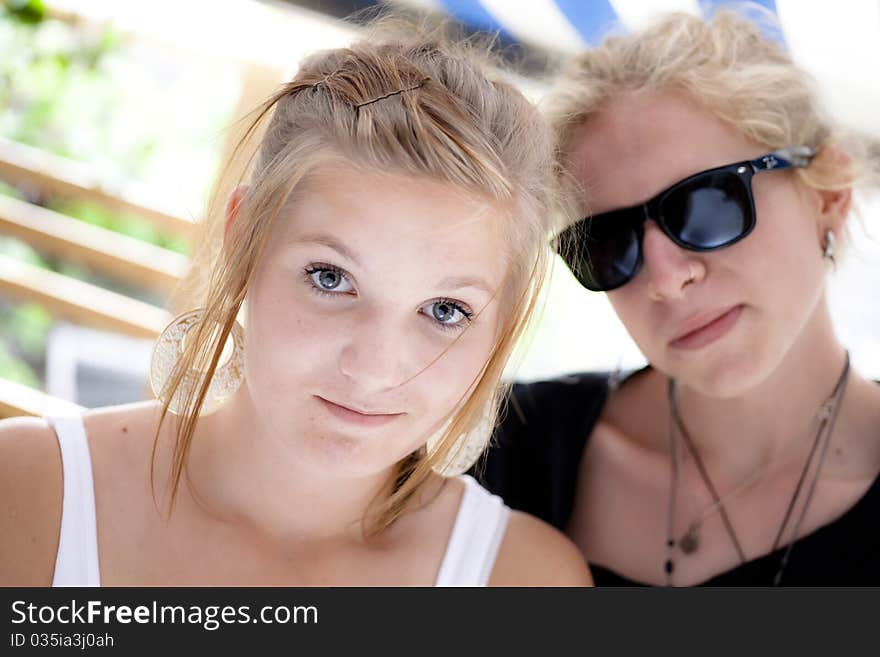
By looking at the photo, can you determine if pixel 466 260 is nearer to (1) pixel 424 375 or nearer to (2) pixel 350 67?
(1) pixel 424 375

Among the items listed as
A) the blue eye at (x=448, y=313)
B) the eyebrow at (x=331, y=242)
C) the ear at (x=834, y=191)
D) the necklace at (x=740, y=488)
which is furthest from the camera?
the necklace at (x=740, y=488)

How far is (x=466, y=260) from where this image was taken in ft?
5.70

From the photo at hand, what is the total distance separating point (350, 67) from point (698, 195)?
2.60ft

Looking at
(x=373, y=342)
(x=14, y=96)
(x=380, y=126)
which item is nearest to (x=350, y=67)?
(x=380, y=126)

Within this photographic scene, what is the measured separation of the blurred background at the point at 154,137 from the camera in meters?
2.60

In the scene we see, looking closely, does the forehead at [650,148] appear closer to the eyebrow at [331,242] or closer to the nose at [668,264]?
the nose at [668,264]

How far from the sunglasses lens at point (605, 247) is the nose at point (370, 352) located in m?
0.66

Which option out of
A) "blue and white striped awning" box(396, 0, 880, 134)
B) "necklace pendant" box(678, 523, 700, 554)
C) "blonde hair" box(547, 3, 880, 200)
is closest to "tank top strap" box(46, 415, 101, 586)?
"blonde hair" box(547, 3, 880, 200)

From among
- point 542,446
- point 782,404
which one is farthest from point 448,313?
point 782,404

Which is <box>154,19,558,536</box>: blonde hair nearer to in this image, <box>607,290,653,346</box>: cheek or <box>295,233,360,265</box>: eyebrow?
<box>295,233,360,265</box>: eyebrow

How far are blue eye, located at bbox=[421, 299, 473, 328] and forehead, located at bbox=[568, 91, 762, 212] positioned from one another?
54 centimetres

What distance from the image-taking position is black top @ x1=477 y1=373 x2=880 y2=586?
219 centimetres

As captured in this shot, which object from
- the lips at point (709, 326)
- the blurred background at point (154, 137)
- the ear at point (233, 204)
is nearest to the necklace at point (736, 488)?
the blurred background at point (154, 137)

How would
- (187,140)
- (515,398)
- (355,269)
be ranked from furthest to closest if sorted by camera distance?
(187,140)
(515,398)
(355,269)
